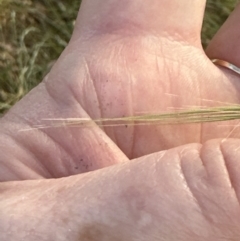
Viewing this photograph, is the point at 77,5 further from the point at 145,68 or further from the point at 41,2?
the point at 145,68

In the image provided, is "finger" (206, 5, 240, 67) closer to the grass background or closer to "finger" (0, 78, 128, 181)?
"finger" (0, 78, 128, 181)

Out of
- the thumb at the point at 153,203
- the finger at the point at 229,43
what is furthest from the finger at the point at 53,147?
the finger at the point at 229,43

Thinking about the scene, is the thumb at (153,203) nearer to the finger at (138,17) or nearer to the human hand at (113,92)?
the human hand at (113,92)

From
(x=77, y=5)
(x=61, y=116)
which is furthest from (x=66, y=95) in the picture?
(x=77, y=5)

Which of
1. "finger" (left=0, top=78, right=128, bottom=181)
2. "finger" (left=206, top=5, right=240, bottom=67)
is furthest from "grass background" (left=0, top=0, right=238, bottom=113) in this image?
"finger" (left=0, top=78, right=128, bottom=181)

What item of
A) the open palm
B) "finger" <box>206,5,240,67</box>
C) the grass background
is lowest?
the grass background

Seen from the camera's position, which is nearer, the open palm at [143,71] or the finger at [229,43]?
the open palm at [143,71]
